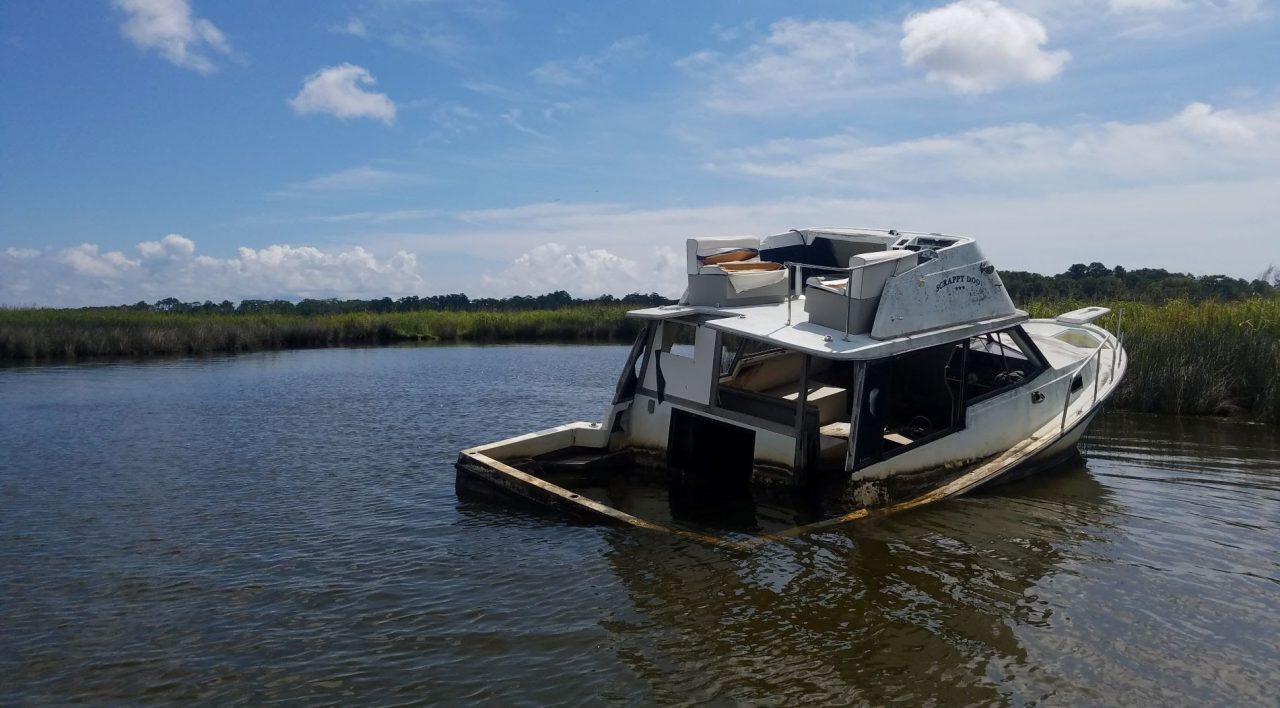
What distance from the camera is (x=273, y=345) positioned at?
37.3 metres

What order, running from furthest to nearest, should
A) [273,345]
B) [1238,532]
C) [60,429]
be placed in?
[273,345] → [60,429] → [1238,532]

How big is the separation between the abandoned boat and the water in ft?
1.42

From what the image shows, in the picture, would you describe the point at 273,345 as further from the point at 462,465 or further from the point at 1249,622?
the point at 1249,622

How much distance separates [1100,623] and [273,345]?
36.6 meters

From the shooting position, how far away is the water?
17.1 feet

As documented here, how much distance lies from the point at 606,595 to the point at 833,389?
16.2ft

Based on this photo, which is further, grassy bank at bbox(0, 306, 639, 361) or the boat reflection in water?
grassy bank at bbox(0, 306, 639, 361)

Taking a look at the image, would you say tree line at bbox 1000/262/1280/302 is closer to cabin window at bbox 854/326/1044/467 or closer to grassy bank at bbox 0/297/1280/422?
grassy bank at bbox 0/297/1280/422

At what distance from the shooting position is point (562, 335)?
44.0 m

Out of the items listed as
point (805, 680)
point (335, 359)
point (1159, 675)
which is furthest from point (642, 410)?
point (335, 359)

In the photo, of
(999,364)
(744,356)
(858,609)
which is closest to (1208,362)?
(999,364)

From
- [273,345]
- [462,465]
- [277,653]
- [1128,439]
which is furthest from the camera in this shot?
[273,345]

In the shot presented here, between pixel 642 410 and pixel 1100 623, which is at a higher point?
pixel 642 410

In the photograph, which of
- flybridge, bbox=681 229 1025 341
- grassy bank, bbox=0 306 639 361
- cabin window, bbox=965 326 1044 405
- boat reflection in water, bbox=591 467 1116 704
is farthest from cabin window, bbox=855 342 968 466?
grassy bank, bbox=0 306 639 361
